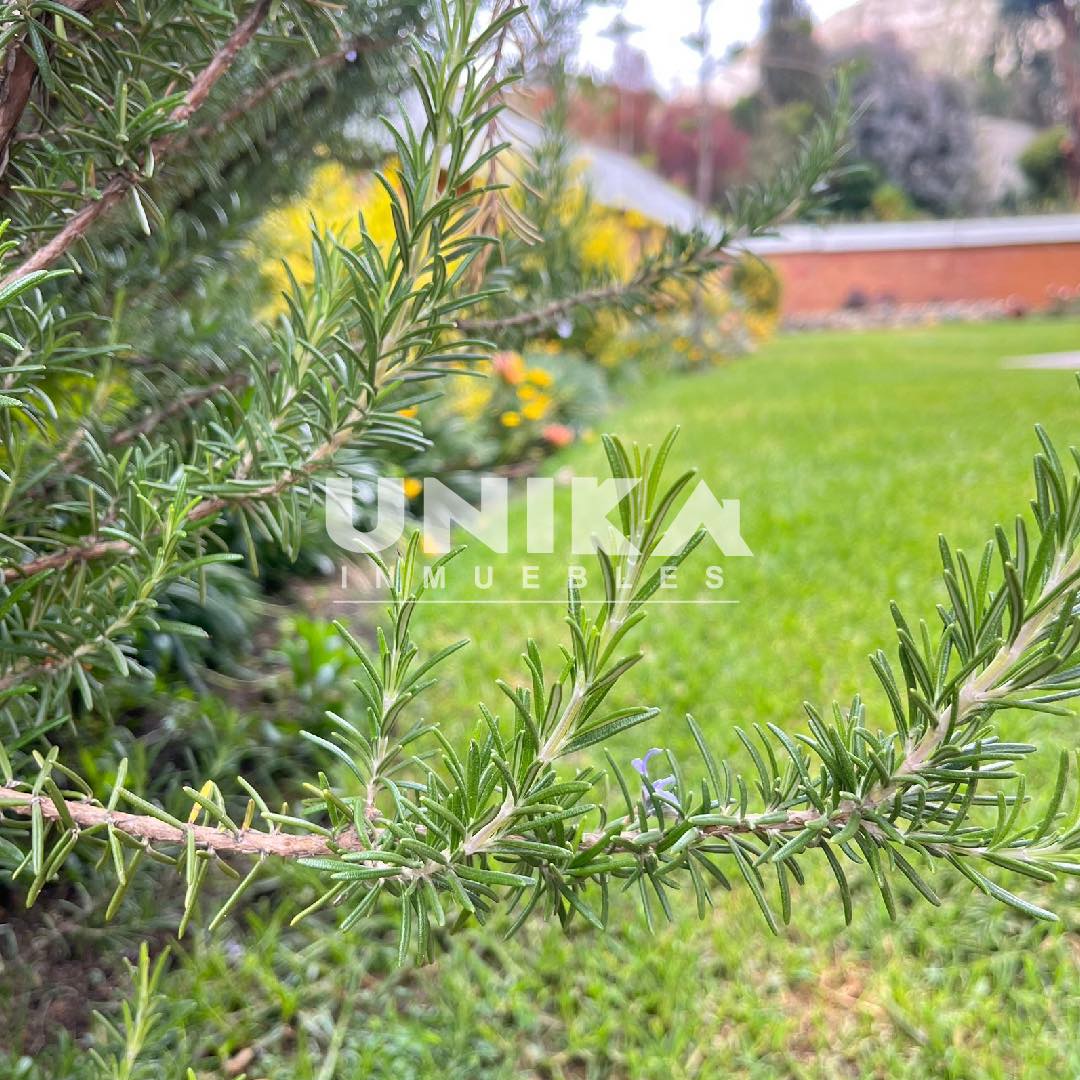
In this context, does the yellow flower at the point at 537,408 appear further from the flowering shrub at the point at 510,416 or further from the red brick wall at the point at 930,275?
the red brick wall at the point at 930,275

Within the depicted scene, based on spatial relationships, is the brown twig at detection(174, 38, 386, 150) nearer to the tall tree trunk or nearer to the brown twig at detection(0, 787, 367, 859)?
the brown twig at detection(0, 787, 367, 859)

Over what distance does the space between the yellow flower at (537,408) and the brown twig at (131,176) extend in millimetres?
4400

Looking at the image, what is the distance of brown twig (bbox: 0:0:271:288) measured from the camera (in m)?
0.56

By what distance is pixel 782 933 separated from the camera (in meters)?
1.40

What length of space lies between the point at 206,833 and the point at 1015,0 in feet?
98.3

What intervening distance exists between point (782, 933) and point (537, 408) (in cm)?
400

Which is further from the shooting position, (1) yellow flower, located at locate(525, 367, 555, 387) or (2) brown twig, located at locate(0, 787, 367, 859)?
(1) yellow flower, located at locate(525, 367, 555, 387)

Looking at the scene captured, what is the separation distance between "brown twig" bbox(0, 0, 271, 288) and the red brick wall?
21.9m

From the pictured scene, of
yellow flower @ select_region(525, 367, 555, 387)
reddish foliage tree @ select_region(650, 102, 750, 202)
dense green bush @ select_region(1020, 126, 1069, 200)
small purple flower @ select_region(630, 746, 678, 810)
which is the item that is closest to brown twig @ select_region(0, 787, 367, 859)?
small purple flower @ select_region(630, 746, 678, 810)

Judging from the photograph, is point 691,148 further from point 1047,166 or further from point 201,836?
point 201,836

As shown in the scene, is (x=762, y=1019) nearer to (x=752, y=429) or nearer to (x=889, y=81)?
(x=752, y=429)

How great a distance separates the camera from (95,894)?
1.26 meters
